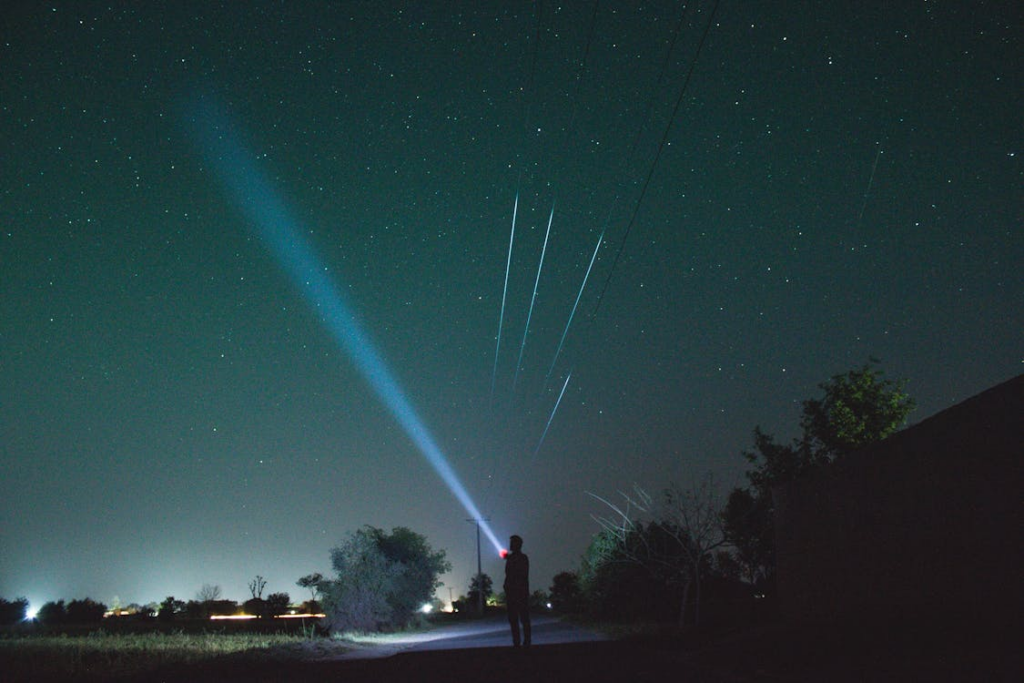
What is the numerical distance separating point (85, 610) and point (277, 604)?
65.2 feet

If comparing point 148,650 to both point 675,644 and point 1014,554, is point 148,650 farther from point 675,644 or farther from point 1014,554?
point 1014,554

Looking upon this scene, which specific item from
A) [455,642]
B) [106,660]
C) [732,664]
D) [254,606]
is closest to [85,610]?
[254,606]

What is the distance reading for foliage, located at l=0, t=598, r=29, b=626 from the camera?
50.8 meters

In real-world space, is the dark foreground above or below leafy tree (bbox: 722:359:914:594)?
below

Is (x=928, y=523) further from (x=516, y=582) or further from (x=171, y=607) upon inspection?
(x=171, y=607)

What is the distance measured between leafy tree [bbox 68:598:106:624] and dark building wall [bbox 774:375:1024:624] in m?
55.2

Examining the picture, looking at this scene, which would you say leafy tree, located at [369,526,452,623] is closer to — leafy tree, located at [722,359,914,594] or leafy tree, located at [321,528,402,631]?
leafy tree, located at [321,528,402,631]

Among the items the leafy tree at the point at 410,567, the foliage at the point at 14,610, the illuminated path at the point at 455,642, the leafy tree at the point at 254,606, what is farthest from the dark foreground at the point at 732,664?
the leafy tree at the point at 254,606

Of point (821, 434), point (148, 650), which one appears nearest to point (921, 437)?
point (148, 650)

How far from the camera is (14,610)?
51531 millimetres

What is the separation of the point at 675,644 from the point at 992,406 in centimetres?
925

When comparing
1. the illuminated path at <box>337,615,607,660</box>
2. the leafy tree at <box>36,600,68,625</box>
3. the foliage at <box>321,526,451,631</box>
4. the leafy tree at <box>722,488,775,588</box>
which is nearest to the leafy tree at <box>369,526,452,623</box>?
the foliage at <box>321,526,451,631</box>

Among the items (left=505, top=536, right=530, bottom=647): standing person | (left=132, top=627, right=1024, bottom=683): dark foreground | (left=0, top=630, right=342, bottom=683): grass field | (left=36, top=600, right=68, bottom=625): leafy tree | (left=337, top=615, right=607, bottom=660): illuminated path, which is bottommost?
(left=132, top=627, right=1024, bottom=683): dark foreground

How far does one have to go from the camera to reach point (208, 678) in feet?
35.3
